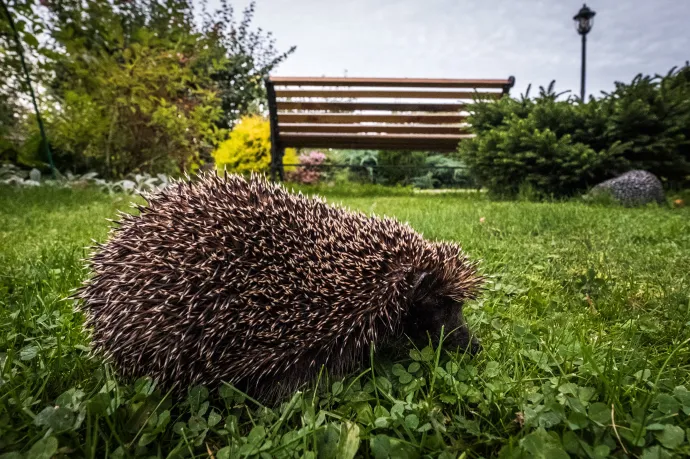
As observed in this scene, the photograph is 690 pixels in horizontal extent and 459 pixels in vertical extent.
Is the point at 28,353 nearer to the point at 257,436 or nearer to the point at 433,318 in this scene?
the point at 257,436

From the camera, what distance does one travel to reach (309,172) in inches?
632

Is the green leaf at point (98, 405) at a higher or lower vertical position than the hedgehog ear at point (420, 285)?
lower

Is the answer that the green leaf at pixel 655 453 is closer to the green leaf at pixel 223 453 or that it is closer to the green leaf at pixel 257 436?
the green leaf at pixel 257 436

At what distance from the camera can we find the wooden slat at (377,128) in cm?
1019

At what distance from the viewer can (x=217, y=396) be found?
2.01 metres

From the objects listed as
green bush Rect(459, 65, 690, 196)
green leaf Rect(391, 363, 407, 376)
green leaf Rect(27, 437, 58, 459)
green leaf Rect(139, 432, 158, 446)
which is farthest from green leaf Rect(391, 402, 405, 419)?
green bush Rect(459, 65, 690, 196)

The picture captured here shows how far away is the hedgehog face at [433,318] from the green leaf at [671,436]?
894 mm

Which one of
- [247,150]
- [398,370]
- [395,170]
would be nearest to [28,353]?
[398,370]

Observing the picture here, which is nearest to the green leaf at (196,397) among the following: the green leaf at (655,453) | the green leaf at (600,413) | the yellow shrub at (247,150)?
the green leaf at (600,413)

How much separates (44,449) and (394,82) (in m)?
9.55

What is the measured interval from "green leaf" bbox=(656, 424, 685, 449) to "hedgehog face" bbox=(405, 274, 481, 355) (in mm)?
894

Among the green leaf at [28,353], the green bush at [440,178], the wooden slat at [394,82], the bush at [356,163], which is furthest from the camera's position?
the green bush at [440,178]

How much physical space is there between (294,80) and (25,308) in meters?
7.93

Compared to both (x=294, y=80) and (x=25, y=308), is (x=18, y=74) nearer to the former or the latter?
(x=294, y=80)
